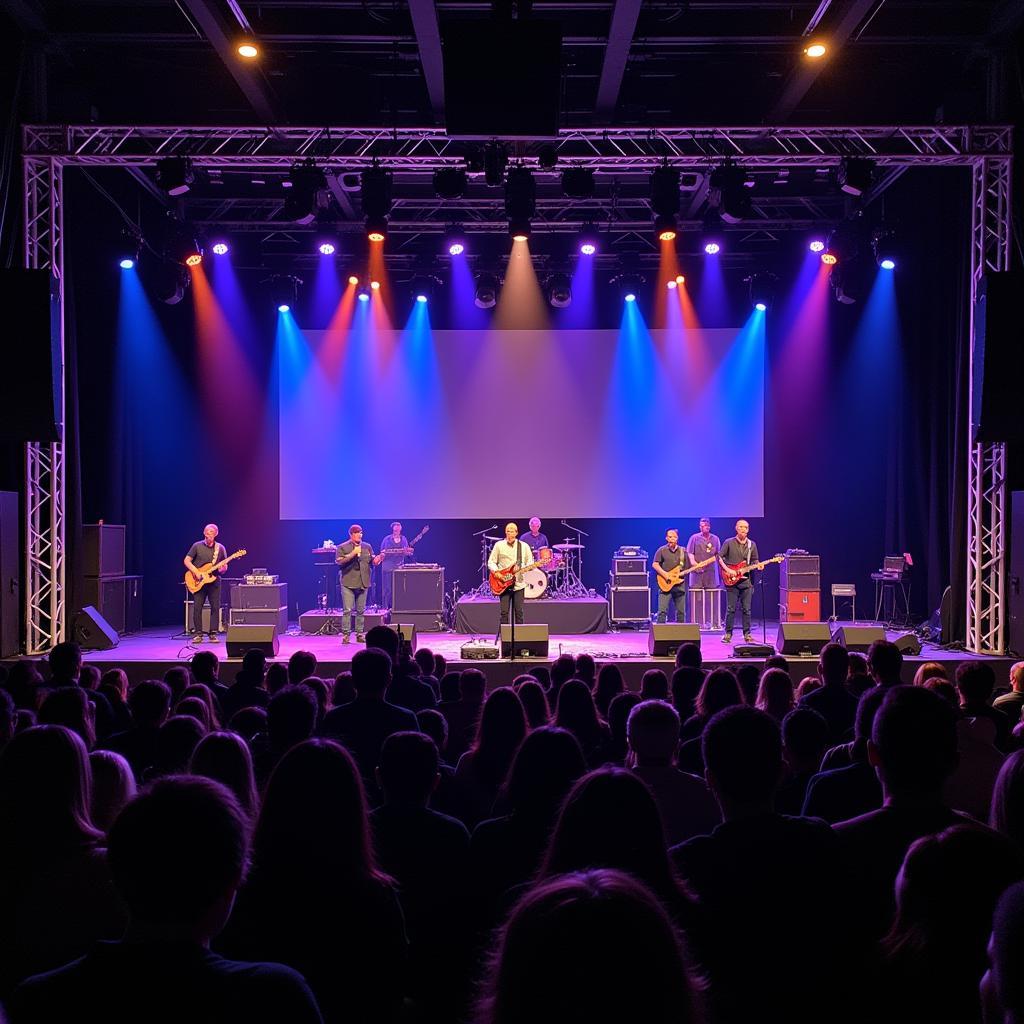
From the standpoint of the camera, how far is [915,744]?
2.78 m

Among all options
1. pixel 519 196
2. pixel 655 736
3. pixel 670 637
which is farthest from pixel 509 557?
pixel 655 736

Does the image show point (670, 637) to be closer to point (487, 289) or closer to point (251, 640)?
point (251, 640)

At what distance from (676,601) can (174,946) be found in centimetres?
1368

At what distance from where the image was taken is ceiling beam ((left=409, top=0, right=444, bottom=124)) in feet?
31.4

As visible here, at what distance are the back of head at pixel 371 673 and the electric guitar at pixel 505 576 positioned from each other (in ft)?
25.5

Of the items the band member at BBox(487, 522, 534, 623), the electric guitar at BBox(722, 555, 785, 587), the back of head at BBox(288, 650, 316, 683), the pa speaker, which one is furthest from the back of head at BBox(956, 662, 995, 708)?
the electric guitar at BBox(722, 555, 785, 587)

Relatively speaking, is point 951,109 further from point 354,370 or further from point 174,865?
point 174,865

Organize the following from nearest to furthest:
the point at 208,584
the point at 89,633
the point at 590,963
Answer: the point at 590,963
the point at 89,633
the point at 208,584

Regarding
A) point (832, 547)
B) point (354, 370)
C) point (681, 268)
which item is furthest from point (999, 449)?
point (354, 370)

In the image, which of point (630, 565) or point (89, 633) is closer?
point (89, 633)

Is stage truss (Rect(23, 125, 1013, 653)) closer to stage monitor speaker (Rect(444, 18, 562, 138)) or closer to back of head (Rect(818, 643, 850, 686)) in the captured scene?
Result: stage monitor speaker (Rect(444, 18, 562, 138))

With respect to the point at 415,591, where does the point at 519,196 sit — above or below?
above

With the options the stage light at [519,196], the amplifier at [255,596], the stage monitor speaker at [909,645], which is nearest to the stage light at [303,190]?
the stage light at [519,196]

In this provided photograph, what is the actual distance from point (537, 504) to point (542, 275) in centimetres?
397
